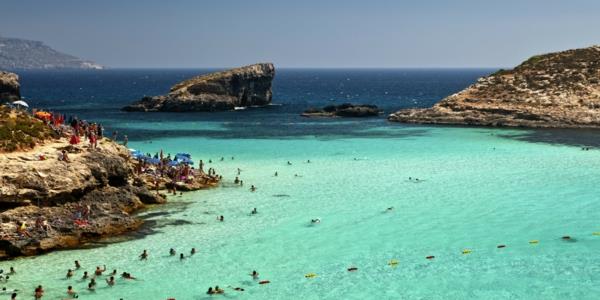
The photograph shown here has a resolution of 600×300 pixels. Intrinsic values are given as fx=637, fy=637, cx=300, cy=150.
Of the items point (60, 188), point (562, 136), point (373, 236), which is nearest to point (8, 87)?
point (60, 188)

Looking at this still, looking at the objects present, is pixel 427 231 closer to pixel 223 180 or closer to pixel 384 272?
pixel 384 272

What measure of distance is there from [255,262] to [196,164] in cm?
3086

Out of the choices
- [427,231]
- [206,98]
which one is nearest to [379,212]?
[427,231]

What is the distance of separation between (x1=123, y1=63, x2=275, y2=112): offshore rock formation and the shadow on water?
66.3 m

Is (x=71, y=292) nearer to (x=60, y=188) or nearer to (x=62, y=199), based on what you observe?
(x=60, y=188)

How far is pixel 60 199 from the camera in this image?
125 ft

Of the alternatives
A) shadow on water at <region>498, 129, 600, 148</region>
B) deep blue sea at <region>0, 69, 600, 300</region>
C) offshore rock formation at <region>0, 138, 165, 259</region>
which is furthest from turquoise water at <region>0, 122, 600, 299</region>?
shadow on water at <region>498, 129, 600, 148</region>

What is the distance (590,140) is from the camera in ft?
254

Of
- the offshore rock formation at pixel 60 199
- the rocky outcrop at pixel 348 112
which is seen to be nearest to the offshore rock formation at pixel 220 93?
the rocky outcrop at pixel 348 112

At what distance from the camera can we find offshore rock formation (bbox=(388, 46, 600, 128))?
314ft

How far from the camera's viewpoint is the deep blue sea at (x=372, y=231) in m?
29.7

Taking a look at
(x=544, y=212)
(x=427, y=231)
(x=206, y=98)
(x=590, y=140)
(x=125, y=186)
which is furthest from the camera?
(x=206, y=98)

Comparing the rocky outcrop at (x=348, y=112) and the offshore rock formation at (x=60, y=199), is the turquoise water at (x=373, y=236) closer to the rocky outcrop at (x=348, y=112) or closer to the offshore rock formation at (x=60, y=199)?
the offshore rock formation at (x=60, y=199)

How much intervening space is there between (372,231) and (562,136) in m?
52.6
